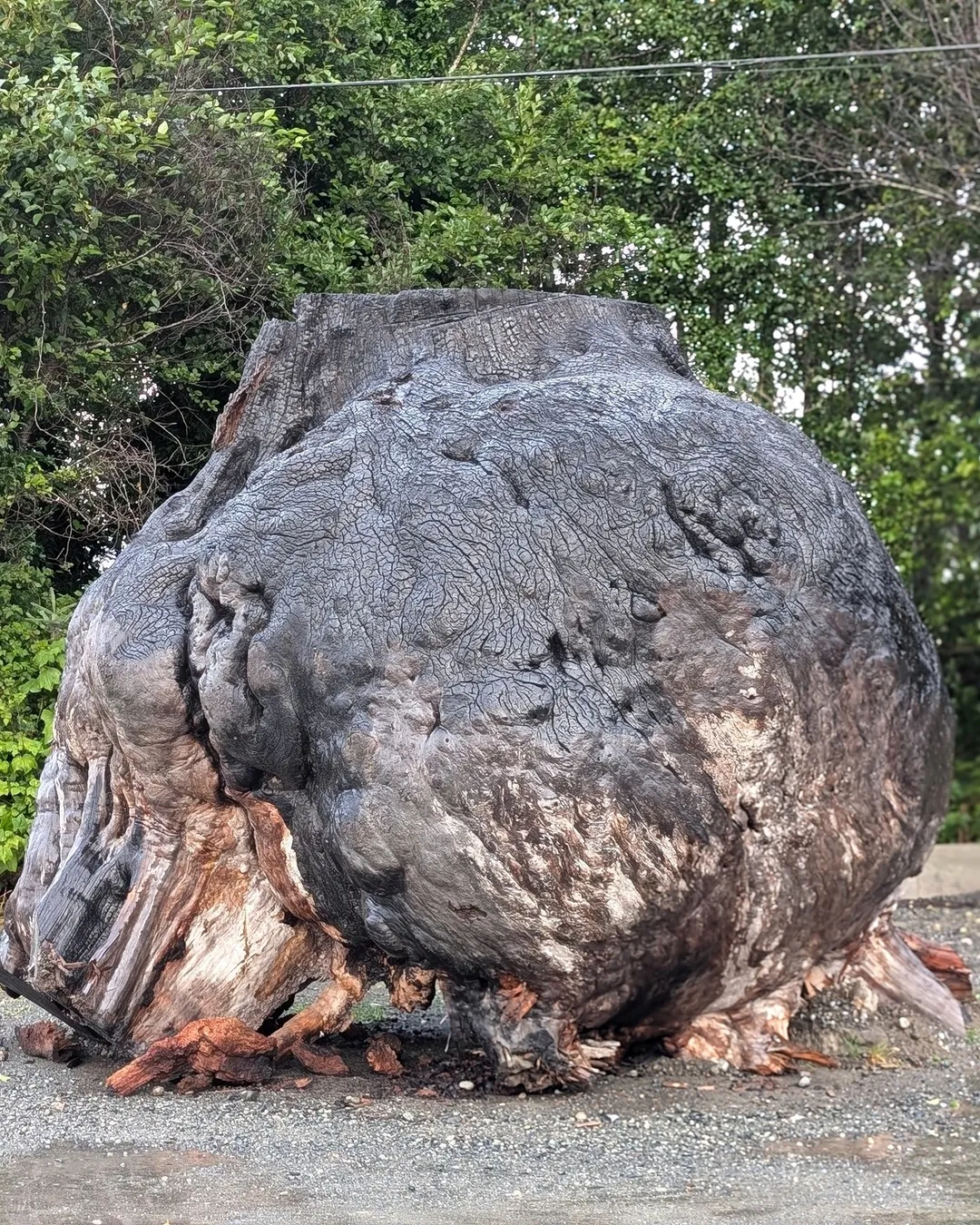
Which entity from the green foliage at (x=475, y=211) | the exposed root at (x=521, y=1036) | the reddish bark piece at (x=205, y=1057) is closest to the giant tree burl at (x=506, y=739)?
the exposed root at (x=521, y=1036)

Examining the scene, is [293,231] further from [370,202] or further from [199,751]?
[199,751]

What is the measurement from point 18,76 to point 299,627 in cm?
408

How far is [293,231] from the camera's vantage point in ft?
28.7

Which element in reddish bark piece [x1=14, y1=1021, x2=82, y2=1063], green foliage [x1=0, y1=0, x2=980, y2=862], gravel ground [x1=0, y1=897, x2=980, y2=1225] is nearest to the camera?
gravel ground [x1=0, y1=897, x2=980, y2=1225]

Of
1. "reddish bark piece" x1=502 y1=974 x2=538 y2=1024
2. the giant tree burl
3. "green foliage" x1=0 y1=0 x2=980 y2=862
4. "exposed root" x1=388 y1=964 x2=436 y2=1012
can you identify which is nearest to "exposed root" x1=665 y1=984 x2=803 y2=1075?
the giant tree burl

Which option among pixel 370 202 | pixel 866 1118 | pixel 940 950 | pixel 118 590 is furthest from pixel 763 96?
pixel 866 1118

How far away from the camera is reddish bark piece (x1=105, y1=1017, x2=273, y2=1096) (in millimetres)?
4629

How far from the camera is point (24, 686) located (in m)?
8.00

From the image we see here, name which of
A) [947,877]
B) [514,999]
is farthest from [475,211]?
[514,999]

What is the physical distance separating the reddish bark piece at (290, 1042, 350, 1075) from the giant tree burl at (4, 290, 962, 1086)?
0.04 metres

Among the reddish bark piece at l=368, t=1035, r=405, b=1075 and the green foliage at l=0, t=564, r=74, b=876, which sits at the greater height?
the green foliage at l=0, t=564, r=74, b=876

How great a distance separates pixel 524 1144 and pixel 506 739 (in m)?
1.11

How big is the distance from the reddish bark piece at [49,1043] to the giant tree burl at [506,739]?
14.3 inches

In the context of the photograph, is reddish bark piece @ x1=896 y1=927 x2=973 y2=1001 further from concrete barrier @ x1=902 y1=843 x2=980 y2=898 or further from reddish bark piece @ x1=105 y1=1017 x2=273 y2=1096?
concrete barrier @ x1=902 y1=843 x2=980 y2=898
